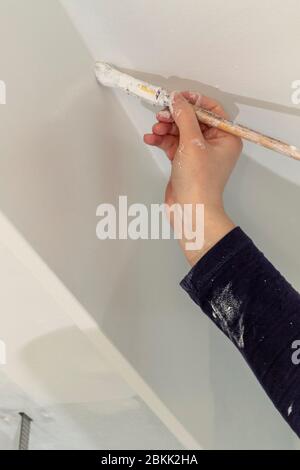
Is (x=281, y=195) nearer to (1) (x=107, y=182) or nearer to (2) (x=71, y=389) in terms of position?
(1) (x=107, y=182)

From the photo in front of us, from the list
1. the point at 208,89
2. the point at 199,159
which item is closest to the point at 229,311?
the point at 199,159

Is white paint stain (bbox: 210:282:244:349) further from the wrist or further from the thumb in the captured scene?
the thumb

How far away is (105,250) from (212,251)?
5.7 inches

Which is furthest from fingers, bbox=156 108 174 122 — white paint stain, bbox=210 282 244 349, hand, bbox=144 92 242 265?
white paint stain, bbox=210 282 244 349

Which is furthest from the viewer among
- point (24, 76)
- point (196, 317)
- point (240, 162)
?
point (196, 317)

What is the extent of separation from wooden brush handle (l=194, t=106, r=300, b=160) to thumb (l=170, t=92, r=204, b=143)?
0.02 m

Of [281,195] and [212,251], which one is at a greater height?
[281,195]

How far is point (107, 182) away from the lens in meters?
0.68

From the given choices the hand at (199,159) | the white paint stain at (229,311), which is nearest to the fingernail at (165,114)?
the hand at (199,159)

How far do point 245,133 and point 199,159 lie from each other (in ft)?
0.20

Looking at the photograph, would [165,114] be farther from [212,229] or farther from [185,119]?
[212,229]

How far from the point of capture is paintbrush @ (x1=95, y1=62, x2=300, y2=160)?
62 cm
